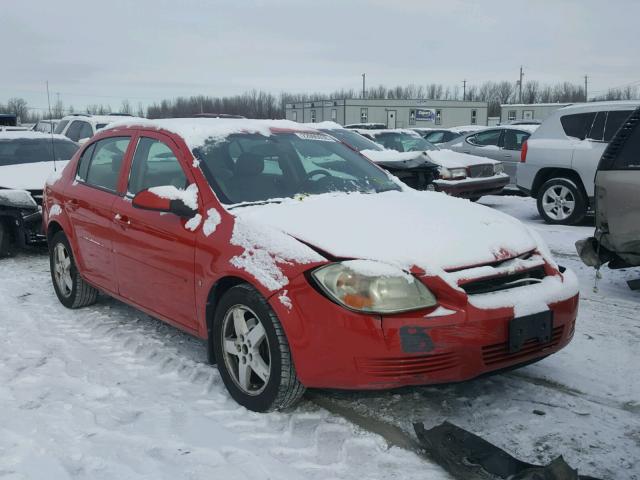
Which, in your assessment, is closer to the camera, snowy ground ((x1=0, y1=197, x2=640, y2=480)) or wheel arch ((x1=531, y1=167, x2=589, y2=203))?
snowy ground ((x1=0, y1=197, x2=640, y2=480))

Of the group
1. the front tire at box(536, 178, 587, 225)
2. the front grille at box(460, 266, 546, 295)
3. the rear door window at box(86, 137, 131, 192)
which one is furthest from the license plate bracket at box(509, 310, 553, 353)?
the front tire at box(536, 178, 587, 225)

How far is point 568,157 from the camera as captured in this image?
29.2 ft

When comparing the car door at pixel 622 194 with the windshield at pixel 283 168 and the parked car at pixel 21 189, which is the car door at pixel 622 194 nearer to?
the windshield at pixel 283 168

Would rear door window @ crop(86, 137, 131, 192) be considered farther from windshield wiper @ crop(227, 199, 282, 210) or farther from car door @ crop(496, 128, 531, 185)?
car door @ crop(496, 128, 531, 185)

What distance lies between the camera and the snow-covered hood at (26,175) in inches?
291

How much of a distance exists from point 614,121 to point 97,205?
7.13m

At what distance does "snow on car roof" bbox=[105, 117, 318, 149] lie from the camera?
13.3 ft

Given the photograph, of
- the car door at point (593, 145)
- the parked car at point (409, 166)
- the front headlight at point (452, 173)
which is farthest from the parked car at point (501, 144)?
the car door at point (593, 145)

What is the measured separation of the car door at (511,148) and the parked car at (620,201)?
23.8 ft

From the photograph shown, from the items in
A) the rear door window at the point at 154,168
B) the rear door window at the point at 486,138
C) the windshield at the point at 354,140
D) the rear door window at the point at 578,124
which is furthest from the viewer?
the rear door window at the point at 486,138

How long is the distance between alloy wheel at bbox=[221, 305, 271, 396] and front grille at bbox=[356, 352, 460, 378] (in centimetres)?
59

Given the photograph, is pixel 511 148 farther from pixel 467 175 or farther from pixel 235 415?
pixel 235 415

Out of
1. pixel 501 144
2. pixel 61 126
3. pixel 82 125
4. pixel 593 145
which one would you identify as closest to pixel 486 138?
pixel 501 144

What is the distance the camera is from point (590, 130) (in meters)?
8.78
